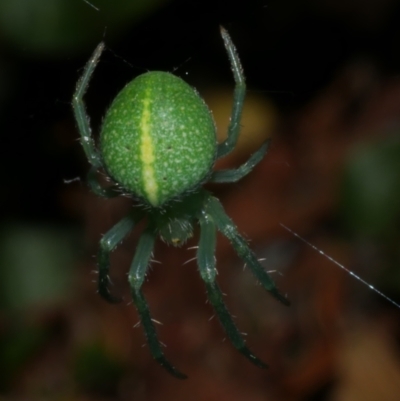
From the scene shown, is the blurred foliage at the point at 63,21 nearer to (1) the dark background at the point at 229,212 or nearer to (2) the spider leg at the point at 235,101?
(1) the dark background at the point at 229,212

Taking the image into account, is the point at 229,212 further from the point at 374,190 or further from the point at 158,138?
the point at 158,138

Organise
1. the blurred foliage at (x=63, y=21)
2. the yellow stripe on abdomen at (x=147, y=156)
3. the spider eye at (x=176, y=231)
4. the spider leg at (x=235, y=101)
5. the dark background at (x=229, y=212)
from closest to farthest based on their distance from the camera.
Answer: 1. the yellow stripe on abdomen at (x=147, y=156)
2. the spider leg at (x=235, y=101)
3. the spider eye at (x=176, y=231)
4. the blurred foliage at (x=63, y=21)
5. the dark background at (x=229, y=212)

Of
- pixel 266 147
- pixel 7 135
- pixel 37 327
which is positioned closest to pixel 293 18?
pixel 266 147

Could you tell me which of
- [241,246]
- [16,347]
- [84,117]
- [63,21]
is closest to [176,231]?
[241,246]

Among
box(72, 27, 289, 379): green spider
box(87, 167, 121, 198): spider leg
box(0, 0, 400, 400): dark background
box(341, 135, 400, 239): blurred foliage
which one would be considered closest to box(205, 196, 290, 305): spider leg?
box(72, 27, 289, 379): green spider

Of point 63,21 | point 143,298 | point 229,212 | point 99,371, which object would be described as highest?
point 63,21

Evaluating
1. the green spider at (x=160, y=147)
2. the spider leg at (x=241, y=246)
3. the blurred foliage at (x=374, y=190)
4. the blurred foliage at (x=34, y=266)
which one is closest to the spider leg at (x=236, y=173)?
the green spider at (x=160, y=147)
